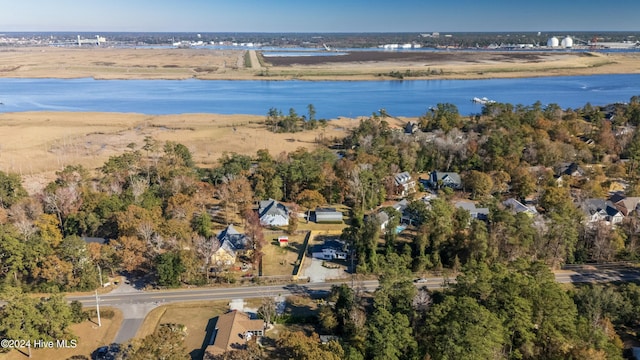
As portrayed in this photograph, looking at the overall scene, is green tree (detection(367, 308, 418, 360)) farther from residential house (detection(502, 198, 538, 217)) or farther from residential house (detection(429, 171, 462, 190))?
residential house (detection(429, 171, 462, 190))

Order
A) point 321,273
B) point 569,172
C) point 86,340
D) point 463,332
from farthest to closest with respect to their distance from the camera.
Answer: point 569,172, point 321,273, point 86,340, point 463,332

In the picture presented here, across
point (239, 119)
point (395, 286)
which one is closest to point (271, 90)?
point (239, 119)

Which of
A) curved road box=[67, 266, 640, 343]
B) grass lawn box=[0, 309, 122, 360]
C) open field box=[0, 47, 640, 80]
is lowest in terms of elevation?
grass lawn box=[0, 309, 122, 360]

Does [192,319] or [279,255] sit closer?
[192,319]

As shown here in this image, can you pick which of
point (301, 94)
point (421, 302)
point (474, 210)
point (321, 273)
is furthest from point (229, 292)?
point (301, 94)

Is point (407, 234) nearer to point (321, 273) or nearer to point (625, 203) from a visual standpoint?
point (321, 273)

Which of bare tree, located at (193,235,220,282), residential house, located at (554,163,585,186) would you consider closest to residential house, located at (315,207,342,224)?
bare tree, located at (193,235,220,282)
